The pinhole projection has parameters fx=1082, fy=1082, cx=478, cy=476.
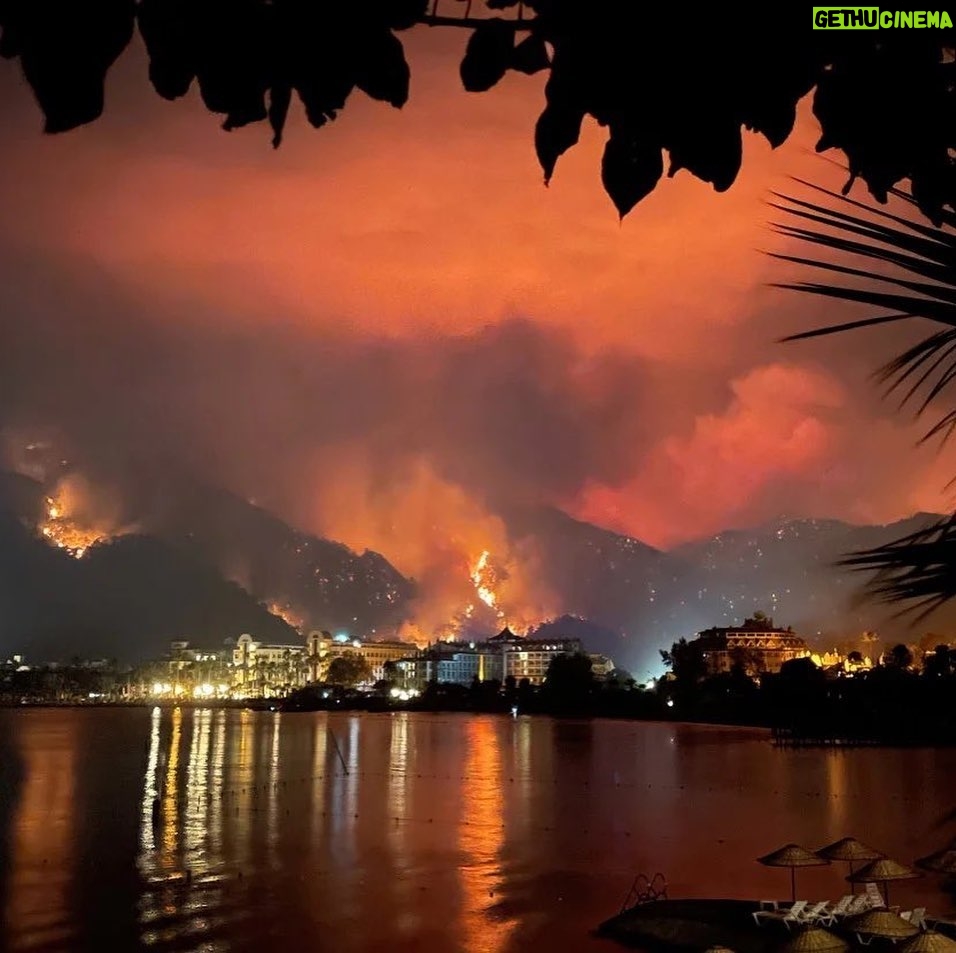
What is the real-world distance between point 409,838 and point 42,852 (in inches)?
396

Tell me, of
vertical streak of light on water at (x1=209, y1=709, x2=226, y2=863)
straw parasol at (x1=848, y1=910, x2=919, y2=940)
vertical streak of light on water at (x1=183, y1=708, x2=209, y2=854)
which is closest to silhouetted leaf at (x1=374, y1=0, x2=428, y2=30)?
straw parasol at (x1=848, y1=910, x2=919, y2=940)

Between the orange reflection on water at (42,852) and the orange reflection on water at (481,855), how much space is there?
25.6 feet

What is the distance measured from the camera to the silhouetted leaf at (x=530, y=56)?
215 cm

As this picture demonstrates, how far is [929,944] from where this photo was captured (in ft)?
41.3

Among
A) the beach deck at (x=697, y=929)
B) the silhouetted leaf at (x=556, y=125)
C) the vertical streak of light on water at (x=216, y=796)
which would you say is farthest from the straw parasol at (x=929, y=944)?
→ the vertical streak of light on water at (x=216, y=796)

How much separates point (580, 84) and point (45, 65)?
0.91 m

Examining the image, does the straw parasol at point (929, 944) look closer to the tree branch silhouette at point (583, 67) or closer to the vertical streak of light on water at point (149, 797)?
the tree branch silhouette at point (583, 67)

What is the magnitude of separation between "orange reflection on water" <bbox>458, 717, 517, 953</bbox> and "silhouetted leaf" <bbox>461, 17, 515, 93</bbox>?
18.6 metres

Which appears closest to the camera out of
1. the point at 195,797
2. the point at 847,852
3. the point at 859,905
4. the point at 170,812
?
the point at 859,905

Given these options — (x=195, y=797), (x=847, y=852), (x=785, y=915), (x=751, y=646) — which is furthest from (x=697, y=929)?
(x=751, y=646)

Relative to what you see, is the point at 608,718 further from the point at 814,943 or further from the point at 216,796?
the point at 814,943

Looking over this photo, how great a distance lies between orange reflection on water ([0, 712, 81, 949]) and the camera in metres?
21.5

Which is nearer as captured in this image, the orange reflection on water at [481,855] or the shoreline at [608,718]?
the orange reflection on water at [481,855]

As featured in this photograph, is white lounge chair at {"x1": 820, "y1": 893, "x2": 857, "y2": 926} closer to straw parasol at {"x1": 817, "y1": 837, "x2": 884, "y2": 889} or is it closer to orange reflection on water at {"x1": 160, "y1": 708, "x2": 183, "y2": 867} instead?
straw parasol at {"x1": 817, "y1": 837, "x2": 884, "y2": 889}
